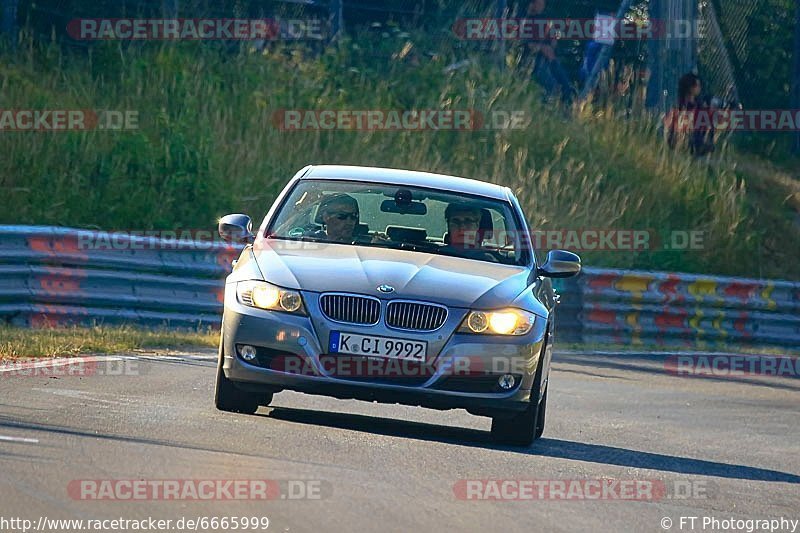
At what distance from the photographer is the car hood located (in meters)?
9.27

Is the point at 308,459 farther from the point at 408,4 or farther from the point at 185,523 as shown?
the point at 408,4

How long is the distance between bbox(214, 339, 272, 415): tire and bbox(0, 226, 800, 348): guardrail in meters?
6.00

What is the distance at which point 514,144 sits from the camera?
2561 cm

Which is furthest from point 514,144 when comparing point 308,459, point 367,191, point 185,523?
point 185,523

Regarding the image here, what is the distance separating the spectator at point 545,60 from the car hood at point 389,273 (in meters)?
15.1

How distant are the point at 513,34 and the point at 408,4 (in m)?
1.61

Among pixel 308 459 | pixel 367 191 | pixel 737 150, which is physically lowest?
pixel 737 150
